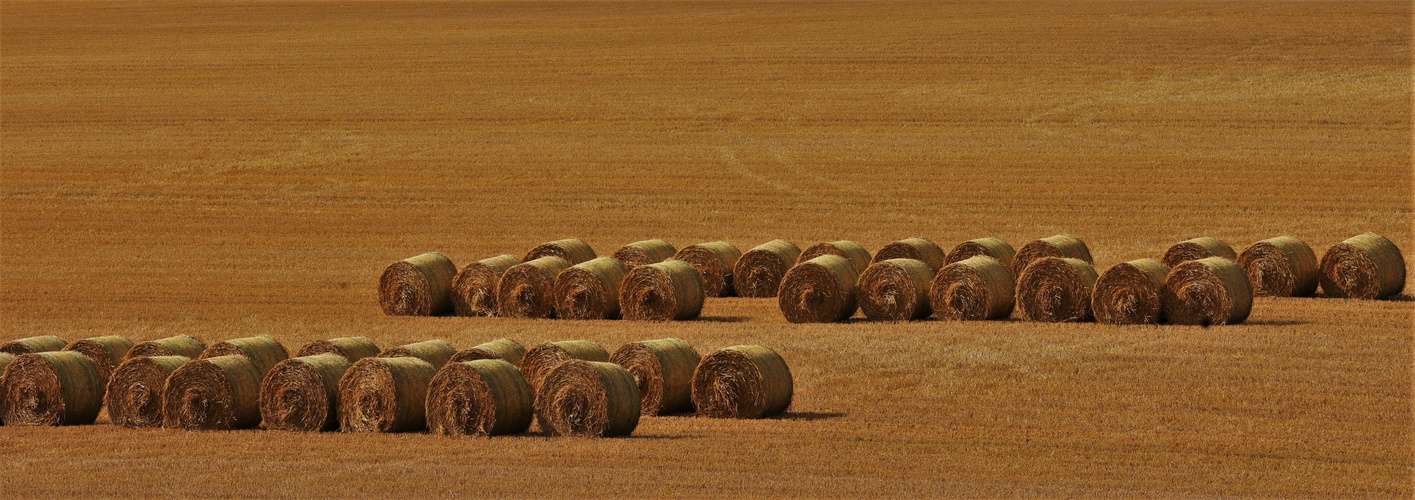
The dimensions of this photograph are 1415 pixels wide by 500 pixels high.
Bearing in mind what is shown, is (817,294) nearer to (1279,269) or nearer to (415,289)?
(415,289)

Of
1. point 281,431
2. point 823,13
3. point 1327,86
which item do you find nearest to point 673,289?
point 281,431

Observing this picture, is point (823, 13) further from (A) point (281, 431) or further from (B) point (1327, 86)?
(A) point (281, 431)

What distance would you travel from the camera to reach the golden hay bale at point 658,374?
63.2ft

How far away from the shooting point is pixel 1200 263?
25.3 meters

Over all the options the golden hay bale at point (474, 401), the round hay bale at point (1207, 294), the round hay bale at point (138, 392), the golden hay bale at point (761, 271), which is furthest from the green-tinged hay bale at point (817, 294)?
the round hay bale at point (138, 392)

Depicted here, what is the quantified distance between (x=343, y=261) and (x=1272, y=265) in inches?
764

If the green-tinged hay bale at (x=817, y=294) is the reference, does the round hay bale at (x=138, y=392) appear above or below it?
below

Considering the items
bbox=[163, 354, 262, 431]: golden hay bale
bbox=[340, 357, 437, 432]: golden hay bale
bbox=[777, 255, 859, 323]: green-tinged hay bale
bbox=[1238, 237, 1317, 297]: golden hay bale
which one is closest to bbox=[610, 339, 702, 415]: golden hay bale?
bbox=[340, 357, 437, 432]: golden hay bale

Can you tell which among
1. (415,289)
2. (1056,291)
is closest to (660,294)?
(415,289)

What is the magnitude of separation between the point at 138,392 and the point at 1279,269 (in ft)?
62.3

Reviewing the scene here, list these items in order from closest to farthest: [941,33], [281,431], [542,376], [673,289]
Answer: [281,431]
[542,376]
[673,289]
[941,33]

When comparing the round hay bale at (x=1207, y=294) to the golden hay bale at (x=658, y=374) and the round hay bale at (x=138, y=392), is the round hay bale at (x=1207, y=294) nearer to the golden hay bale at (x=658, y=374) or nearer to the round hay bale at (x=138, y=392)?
the golden hay bale at (x=658, y=374)

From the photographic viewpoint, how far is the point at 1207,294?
2506 centimetres

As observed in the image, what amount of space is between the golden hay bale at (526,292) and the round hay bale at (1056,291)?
784 cm
